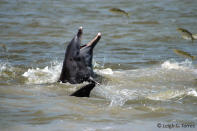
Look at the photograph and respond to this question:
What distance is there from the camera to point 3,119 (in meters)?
6.18

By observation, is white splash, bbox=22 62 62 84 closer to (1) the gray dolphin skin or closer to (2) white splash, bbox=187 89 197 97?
(1) the gray dolphin skin

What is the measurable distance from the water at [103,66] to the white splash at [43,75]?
0.07ft

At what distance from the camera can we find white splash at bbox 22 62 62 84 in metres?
9.37

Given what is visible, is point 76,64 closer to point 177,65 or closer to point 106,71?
point 106,71

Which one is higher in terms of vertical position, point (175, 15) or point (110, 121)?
point (175, 15)

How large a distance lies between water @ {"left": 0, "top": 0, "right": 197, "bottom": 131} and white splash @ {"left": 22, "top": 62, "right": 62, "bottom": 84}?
0.07 ft

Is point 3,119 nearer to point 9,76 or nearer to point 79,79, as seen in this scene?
point 79,79

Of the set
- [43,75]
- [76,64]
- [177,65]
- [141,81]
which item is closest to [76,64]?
[76,64]

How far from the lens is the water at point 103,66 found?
6.45m

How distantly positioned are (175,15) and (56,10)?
17.1ft

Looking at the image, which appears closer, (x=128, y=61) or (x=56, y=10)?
(x=128, y=61)

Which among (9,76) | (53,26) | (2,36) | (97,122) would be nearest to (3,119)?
(97,122)

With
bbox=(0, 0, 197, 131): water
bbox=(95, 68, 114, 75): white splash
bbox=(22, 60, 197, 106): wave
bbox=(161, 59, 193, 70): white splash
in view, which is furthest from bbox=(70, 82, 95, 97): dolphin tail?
bbox=(161, 59, 193, 70): white splash

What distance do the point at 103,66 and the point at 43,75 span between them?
6.14 ft
